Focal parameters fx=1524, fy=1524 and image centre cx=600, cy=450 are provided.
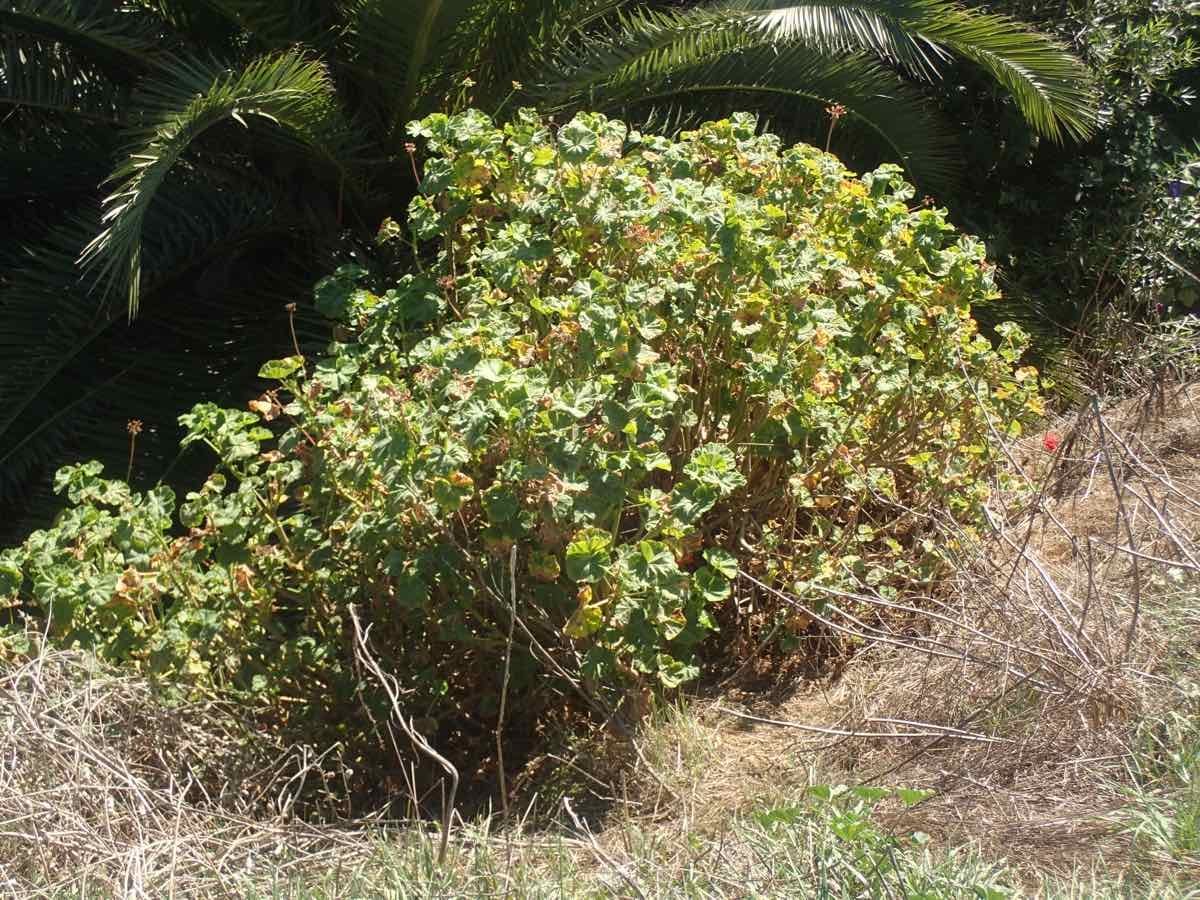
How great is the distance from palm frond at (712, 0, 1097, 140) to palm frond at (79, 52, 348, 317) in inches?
62.2

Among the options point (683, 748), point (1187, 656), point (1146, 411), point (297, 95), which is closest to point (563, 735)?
point (683, 748)

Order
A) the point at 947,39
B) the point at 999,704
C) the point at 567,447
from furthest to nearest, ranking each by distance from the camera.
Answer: the point at 947,39 < the point at 999,704 < the point at 567,447

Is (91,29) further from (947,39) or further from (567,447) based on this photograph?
(947,39)

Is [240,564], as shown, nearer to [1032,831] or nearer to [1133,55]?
[1032,831]

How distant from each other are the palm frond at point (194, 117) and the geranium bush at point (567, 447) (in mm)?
776

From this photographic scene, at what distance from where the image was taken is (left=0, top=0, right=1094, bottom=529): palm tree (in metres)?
5.25

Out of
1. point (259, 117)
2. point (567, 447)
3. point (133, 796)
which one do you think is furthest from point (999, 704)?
point (259, 117)

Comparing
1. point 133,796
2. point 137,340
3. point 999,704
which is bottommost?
point 133,796

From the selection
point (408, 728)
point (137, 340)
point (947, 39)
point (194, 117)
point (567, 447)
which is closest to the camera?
point (408, 728)

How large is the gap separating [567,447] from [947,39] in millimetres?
3213

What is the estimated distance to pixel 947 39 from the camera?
18.6 feet

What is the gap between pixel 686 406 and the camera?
3943mm

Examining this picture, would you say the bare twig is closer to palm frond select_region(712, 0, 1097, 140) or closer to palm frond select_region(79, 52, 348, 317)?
palm frond select_region(79, 52, 348, 317)

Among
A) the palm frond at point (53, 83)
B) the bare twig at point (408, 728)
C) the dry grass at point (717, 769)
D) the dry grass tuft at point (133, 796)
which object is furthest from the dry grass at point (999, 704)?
the palm frond at point (53, 83)
